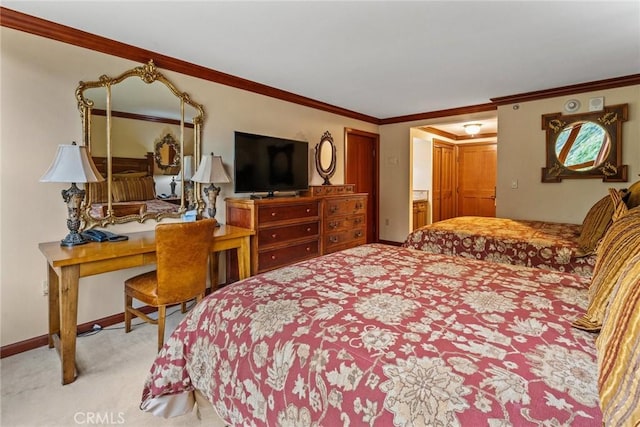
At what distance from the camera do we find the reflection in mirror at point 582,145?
3.68 meters

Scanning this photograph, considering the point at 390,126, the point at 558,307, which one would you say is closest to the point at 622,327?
the point at 558,307

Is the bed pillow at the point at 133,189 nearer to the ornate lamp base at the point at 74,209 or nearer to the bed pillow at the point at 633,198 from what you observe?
the ornate lamp base at the point at 74,209

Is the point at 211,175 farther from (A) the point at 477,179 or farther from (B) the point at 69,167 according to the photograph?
(A) the point at 477,179

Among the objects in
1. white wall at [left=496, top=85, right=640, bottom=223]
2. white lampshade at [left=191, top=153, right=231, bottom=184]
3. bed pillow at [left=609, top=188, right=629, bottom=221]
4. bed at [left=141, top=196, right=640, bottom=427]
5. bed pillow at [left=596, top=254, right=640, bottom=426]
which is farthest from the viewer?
white wall at [left=496, top=85, right=640, bottom=223]

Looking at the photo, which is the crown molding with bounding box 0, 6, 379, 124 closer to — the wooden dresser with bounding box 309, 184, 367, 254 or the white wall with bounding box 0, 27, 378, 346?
the white wall with bounding box 0, 27, 378, 346

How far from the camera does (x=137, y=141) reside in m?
2.85

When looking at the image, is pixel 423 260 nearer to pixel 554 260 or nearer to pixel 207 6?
pixel 554 260

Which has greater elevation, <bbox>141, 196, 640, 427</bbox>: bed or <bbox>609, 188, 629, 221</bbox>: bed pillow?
<bbox>609, 188, 629, 221</bbox>: bed pillow

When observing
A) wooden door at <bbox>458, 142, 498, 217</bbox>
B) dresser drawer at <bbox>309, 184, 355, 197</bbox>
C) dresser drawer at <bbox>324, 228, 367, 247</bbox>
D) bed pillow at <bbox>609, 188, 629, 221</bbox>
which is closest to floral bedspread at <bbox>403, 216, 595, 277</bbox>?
bed pillow at <bbox>609, 188, 629, 221</bbox>

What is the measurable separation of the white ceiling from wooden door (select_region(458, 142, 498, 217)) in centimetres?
356

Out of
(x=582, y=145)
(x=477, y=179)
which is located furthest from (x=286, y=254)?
(x=477, y=179)

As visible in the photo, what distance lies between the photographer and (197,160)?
10.6 ft

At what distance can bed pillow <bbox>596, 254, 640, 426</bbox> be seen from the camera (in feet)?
2.03

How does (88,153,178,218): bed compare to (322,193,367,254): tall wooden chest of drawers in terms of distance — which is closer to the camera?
(88,153,178,218): bed
